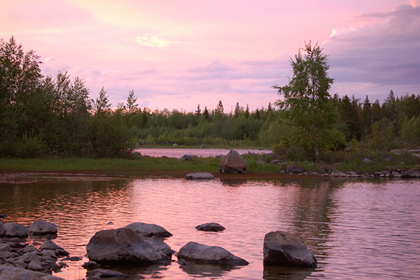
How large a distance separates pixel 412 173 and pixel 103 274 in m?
41.8

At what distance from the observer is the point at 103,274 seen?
12266mm

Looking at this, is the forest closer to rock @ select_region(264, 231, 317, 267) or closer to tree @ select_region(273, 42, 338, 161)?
tree @ select_region(273, 42, 338, 161)

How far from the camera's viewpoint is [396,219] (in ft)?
73.6

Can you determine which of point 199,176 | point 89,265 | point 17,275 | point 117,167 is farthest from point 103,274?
point 117,167

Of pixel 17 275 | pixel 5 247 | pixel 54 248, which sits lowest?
pixel 54 248

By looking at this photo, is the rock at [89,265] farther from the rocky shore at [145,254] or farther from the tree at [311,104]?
the tree at [311,104]

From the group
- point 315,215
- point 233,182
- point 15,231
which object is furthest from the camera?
point 233,182

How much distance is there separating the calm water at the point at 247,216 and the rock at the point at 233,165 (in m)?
8.20

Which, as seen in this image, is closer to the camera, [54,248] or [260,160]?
[54,248]

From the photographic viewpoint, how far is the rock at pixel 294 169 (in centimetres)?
4962

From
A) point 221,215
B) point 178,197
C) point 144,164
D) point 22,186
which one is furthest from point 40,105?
point 221,215

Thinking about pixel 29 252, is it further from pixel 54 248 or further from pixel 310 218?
pixel 310 218

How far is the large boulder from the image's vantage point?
13.7 meters

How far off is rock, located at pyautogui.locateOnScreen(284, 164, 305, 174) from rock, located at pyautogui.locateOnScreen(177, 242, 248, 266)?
36158 mm
